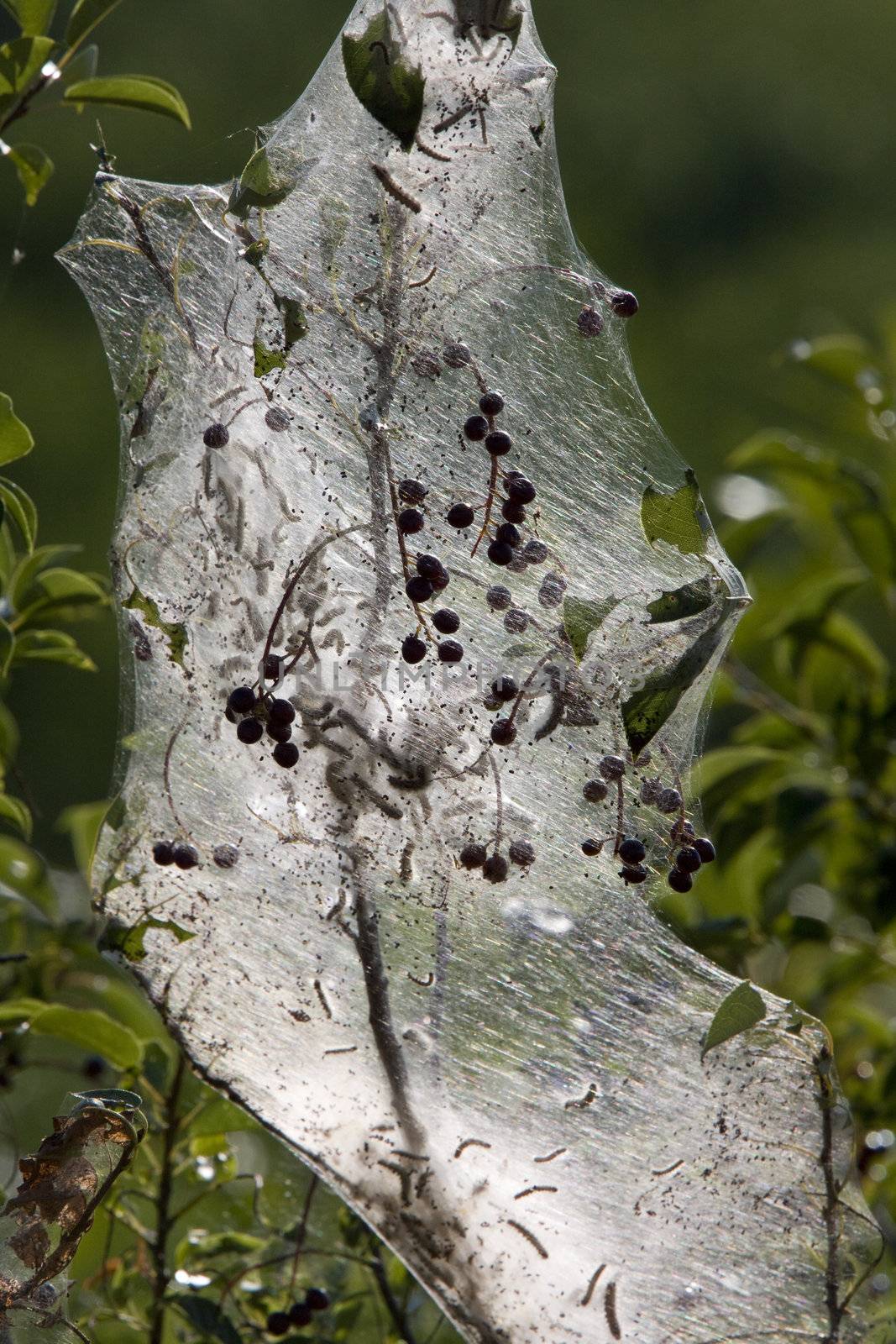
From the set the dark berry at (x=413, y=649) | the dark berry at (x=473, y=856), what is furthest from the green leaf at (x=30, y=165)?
the dark berry at (x=473, y=856)

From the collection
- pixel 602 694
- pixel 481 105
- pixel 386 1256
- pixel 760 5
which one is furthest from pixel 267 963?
pixel 760 5

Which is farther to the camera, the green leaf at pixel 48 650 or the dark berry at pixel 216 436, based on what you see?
the green leaf at pixel 48 650

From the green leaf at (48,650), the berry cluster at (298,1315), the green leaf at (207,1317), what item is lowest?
the berry cluster at (298,1315)

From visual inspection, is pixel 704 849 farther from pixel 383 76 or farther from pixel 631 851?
pixel 383 76

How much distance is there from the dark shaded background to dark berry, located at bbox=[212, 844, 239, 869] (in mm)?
3342

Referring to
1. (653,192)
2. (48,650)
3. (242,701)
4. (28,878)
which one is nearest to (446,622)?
(242,701)

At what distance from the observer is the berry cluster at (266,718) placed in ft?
2.27

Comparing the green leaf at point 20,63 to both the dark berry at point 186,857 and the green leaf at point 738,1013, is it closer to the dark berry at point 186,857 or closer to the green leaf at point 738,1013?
the dark berry at point 186,857

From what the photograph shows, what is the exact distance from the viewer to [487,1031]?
0.75 m

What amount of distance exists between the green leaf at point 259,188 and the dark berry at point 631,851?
39cm

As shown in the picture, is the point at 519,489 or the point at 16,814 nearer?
the point at 519,489

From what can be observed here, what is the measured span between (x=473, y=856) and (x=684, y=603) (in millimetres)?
189

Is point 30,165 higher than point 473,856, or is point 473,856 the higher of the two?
point 30,165

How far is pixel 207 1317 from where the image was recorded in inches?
32.1
